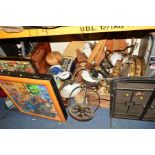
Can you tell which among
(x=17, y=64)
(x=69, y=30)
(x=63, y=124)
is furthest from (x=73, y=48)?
(x=69, y=30)

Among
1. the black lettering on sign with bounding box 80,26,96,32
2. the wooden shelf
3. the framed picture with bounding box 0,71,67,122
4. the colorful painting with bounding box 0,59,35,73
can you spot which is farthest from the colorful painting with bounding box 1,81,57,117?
the black lettering on sign with bounding box 80,26,96,32

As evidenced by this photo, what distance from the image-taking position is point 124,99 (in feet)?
4.23

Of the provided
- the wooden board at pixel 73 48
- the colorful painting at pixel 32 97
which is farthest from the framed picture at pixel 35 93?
the wooden board at pixel 73 48

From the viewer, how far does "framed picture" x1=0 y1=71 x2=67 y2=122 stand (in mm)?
1199

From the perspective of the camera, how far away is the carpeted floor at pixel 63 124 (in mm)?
1492

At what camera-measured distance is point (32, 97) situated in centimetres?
142

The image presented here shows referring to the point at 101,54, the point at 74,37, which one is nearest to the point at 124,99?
the point at 101,54

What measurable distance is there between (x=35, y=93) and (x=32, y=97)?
0.08 m

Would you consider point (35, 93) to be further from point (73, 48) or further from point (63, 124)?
point (73, 48)

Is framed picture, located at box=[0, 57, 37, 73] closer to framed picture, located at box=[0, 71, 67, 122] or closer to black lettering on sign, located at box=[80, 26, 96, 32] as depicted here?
framed picture, located at box=[0, 71, 67, 122]

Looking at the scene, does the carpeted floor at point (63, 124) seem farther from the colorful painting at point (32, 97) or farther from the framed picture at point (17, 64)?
the framed picture at point (17, 64)

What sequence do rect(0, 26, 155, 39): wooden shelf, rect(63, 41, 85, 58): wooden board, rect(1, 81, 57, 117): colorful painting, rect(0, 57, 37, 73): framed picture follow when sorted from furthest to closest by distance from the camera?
1. rect(63, 41, 85, 58): wooden board
2. rect(0, 57, 37, 73): framed picture
3. rect(1, 81, 57, 117): colorful painting
4. rect(0, 26, 155, 39): wooden shelf
